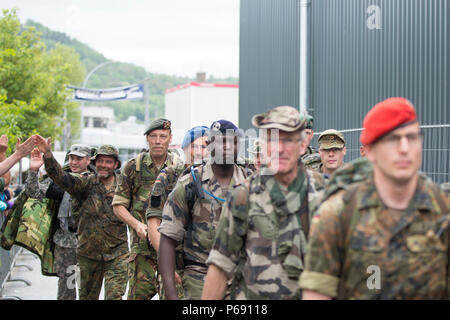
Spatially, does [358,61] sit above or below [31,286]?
above

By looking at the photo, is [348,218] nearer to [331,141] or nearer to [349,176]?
[349,176]

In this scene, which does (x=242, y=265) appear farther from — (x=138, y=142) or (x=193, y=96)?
(x=138, y=142)

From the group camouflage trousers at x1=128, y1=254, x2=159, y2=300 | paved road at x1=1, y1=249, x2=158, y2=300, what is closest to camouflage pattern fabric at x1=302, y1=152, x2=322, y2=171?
camouflage trousers at x1=128, y1=254, x2=159, y2=300

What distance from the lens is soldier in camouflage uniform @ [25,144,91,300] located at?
7578 millimetres

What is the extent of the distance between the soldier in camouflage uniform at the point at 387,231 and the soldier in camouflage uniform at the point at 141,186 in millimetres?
4026

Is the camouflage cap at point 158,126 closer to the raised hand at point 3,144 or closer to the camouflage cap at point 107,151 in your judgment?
the camouflage cap at point 107,151

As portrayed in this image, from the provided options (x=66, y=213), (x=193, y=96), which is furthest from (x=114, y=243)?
(x=193, y=96)

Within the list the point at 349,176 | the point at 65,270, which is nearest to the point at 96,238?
the point at 65,270

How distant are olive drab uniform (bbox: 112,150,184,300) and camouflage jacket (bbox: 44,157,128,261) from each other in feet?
2.31

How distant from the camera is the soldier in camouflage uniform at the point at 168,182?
18.1 ft

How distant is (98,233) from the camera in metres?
7.35

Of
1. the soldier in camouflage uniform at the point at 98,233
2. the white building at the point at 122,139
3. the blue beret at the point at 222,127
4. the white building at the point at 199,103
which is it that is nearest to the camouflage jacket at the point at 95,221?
the soldier in camouflage uniform at the point at 98,233

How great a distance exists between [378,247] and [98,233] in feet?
17.4
